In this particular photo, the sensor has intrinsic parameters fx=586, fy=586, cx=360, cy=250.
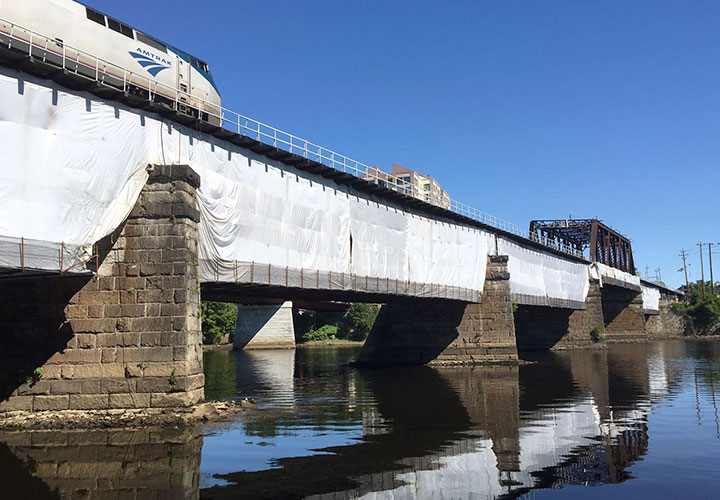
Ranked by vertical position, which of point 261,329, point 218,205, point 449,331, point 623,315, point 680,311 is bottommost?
point 449,331

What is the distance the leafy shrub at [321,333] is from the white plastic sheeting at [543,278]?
45.5 meters

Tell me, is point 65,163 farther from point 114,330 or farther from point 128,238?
point 114,330

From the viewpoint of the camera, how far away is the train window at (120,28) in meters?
27.6

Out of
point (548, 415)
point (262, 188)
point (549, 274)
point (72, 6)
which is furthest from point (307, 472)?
point (549, 274)

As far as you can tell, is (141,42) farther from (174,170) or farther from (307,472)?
(307,472)

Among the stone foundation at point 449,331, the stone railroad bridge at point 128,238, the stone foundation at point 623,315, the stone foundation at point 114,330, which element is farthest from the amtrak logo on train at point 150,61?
the stone foundation at point 623,315

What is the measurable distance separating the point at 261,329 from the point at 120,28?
67.5 m

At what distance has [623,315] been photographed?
10738 centimetres

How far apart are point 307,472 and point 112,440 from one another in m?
7.52

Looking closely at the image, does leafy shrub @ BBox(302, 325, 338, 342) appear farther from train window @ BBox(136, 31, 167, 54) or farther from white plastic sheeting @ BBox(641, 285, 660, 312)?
train window @ BBox(136, 31, 167, 54)

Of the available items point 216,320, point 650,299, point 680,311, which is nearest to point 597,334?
point 650,299

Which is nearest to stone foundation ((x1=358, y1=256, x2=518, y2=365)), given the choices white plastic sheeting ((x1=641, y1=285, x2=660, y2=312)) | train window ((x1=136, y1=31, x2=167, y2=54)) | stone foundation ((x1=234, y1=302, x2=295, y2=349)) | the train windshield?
the train windshield

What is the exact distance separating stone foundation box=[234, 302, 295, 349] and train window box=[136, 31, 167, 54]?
62434 mm

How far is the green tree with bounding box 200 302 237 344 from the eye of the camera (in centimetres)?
9194
